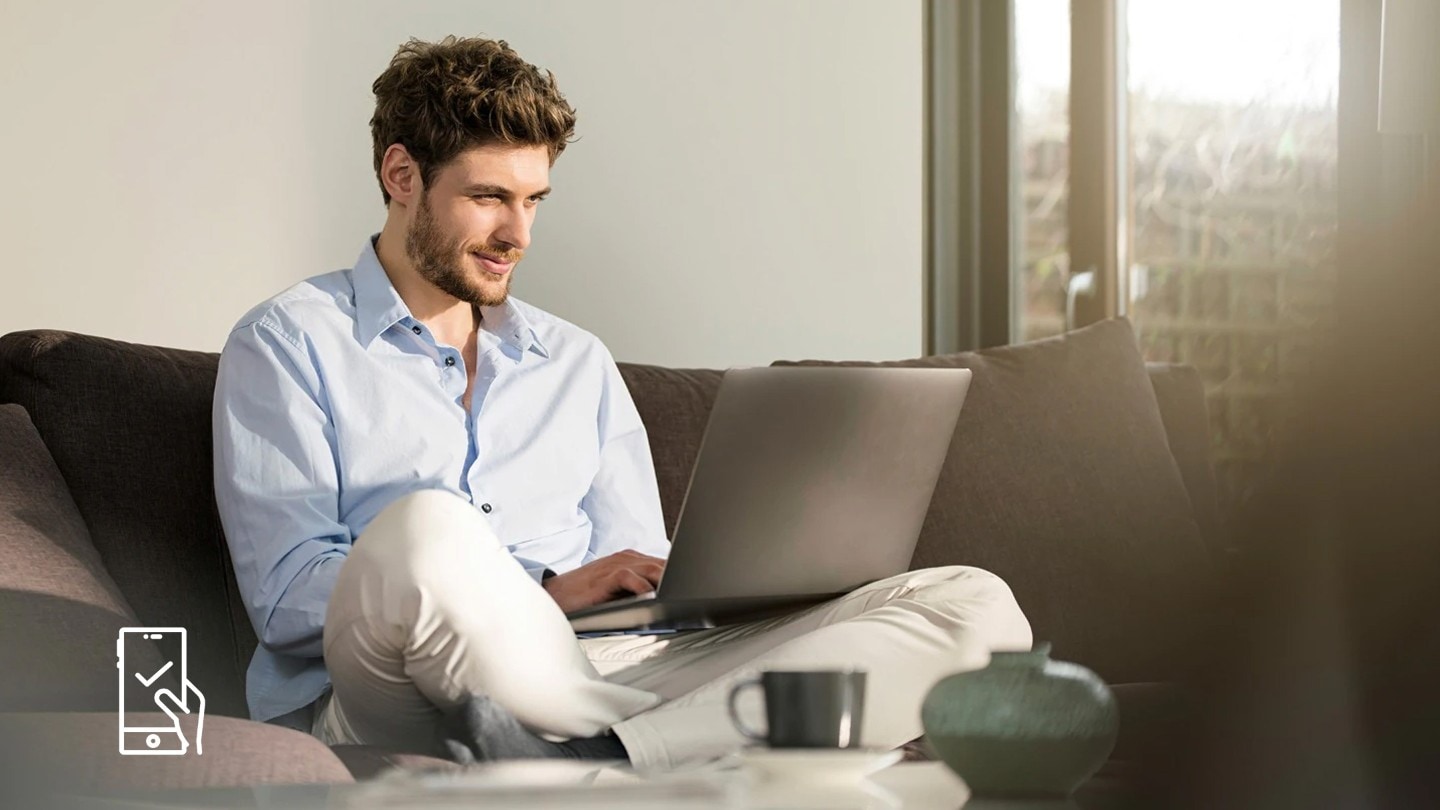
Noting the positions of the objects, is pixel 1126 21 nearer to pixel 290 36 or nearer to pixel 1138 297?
pixel 1138 297

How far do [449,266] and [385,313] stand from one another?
5.3 inches

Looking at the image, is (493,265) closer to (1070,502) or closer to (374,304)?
(374,304)

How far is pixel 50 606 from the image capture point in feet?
4.32

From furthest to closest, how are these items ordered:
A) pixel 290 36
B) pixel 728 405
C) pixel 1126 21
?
pixel 1126 21 < pixel 290 36 < pixel 728 405

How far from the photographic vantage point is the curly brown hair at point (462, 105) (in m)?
2.01

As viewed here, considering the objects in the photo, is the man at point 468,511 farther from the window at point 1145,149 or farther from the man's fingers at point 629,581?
the window at point 1145,149

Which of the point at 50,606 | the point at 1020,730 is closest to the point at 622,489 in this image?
the point at 50,606

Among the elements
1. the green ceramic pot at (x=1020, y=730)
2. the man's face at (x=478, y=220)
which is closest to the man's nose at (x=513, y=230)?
the man's face at (x=478, y=220)

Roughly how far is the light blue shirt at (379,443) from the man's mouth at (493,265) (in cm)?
7

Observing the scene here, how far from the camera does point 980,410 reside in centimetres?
217

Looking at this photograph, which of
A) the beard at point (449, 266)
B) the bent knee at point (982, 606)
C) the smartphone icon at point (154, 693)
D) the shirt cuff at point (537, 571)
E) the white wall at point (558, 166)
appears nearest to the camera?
the smartphone icon at point (154, 693)

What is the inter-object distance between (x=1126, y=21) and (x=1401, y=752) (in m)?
2.99

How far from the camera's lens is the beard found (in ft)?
6.45

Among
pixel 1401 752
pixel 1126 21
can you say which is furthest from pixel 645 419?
pixel 1401 752
